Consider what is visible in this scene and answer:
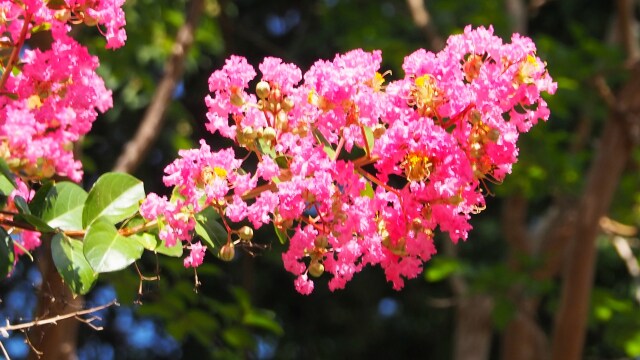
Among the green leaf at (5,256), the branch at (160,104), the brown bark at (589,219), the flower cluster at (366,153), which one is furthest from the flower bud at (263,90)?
the brown bark at (589,219)

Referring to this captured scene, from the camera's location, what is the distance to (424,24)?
4902mm

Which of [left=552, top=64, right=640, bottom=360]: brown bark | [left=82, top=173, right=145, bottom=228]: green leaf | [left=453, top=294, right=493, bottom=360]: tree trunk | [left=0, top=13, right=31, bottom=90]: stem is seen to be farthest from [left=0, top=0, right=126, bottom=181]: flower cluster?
[left=453, top=294, right=493, bottom=360]: tree trunk

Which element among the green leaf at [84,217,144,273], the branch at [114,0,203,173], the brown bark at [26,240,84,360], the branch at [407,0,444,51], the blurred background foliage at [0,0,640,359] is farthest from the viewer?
the branch at [407,0,444,51]

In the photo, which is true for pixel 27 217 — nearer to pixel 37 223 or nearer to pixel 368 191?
pixel 37 223

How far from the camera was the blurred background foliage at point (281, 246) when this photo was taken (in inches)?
156

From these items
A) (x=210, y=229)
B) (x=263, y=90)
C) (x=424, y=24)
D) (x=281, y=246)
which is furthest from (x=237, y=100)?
(x=424, y=24)

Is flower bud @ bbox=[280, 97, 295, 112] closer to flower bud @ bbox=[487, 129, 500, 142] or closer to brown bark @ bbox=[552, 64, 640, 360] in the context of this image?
flower bud @ bbox=[487, 129, 500, 142]

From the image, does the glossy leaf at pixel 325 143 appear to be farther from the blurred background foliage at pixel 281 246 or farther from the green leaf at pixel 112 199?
the blurred background foliage at pixel 281 246

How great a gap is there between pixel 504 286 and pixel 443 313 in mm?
2786

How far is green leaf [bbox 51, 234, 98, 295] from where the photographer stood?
1379mm

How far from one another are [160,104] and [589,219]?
5.52ft

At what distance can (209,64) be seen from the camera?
670 centimetres

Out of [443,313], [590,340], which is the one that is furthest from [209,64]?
[590,340]

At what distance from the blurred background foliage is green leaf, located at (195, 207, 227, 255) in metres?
1.21
